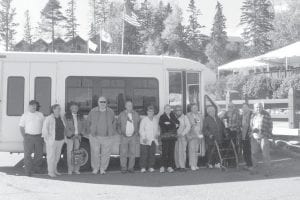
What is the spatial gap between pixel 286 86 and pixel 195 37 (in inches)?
2120

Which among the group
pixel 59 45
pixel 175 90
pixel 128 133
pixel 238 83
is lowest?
pixel 128 133

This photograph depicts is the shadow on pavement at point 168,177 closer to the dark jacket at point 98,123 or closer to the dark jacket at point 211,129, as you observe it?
the dark jacket at point 211,129

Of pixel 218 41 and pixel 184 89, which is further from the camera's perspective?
→ pixel 218 41

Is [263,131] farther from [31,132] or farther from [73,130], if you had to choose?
[31,132]

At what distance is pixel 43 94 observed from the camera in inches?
439

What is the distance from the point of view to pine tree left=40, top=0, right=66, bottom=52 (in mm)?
76000

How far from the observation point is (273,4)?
75.0m

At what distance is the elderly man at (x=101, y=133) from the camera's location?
1079 cm

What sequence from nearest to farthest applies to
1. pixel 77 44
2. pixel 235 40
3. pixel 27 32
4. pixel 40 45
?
1. pixel 40 45
2. pixel 27 32
3. pixel 77 44
4. pixel 235 40

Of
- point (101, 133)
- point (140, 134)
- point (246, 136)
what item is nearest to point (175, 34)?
point (246, 136)

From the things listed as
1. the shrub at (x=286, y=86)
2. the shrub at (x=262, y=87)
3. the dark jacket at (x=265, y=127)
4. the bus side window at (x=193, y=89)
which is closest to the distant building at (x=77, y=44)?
the shrub at (x=262, y=87)

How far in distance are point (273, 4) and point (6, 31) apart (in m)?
43.2

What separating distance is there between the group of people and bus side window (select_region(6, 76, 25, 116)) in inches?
24.0

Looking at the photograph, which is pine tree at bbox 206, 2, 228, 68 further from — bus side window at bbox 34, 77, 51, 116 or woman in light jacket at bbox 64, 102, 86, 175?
woman in light jacket at bbox 64, 102, 86, 175
